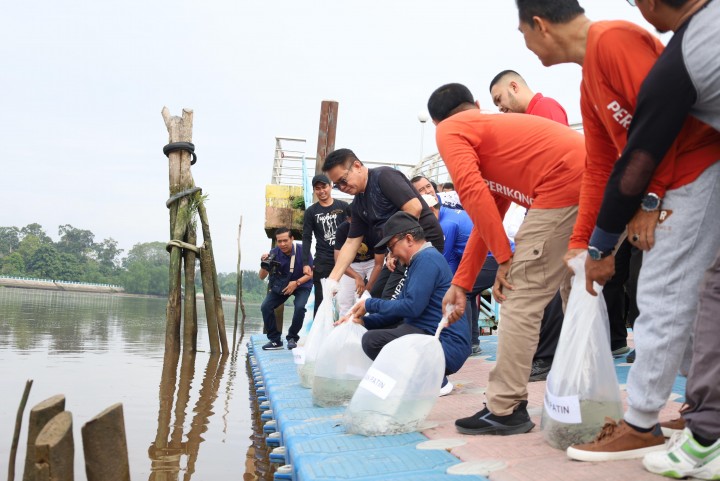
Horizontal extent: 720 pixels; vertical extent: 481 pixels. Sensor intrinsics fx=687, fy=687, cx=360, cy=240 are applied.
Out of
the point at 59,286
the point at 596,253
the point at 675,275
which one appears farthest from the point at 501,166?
the point at 59,286

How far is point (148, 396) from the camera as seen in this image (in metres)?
6.52

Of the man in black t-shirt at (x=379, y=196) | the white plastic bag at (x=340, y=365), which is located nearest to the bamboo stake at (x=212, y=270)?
the man in black t-shirt at (x=379, y=196)

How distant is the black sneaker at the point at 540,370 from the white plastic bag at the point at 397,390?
1.46 m

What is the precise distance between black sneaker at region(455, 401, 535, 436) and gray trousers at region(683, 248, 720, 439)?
36.2 inches

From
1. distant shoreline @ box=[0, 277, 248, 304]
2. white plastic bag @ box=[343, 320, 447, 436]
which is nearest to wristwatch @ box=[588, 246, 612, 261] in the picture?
white plastic bag @ box=[343, 320, 447, 436]

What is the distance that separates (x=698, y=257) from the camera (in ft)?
6.24

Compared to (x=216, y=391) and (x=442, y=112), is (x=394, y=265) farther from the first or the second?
(x=216, y=391)

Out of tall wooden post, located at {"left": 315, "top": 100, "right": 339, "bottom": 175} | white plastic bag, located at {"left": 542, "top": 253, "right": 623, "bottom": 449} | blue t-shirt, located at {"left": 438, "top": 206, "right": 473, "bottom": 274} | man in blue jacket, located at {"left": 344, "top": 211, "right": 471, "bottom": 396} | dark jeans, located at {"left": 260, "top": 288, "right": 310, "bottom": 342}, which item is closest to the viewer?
white plastic bag, located at {"left": 542, "top": 253, "right": 623, "bottom": 449}

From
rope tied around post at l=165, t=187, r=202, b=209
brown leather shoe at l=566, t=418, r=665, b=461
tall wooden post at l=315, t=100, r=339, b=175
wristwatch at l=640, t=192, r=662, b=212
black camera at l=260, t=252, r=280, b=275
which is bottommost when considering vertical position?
brown leather shoe at l=566, t=418, r=665, b=461

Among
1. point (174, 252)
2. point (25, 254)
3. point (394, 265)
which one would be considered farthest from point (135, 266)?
point (394, 265)

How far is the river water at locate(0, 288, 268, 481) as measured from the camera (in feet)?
13.7

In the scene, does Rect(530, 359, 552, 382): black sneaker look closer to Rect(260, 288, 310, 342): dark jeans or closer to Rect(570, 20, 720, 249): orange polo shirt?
Rect(570, 20, 720, 249): orange polo shirt

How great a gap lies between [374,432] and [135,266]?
292 feet

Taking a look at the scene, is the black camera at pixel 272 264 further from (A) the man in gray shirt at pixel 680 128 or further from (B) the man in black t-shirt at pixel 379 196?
(A) the man in gray shirt at pixel 680 128
